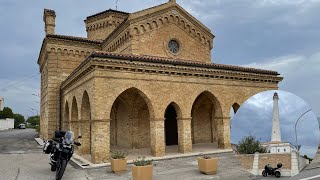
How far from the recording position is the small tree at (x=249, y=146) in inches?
132

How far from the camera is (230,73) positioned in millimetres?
18656

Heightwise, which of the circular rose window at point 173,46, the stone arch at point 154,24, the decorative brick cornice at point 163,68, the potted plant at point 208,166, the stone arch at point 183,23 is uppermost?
the stone arch at point 183,23

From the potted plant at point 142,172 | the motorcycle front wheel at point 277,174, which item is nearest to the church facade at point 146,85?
the potted plant at point 142,172

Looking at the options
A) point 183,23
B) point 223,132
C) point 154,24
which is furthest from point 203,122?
point 154,24

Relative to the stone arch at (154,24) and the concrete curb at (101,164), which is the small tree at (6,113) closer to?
the stone arch at (154,24)

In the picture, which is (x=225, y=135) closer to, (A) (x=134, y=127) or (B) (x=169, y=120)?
(B) (x=169, y=120)

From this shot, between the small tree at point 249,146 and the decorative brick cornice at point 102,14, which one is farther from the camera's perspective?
the decorative brick cornice at point 102,14

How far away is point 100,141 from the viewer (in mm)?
13578

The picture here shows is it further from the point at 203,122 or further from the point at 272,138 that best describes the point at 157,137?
the point at 272,138

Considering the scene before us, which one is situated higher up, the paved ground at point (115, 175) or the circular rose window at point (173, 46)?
the circular rose window at point (173, 46)

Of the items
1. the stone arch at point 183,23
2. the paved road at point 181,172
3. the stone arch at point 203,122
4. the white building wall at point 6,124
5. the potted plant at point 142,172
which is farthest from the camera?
the white building wall at point 6,124

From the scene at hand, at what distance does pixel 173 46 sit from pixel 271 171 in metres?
18.3

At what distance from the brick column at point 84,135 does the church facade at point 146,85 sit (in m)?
0.06

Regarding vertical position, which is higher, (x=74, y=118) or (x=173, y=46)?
(x=173, y=46)
